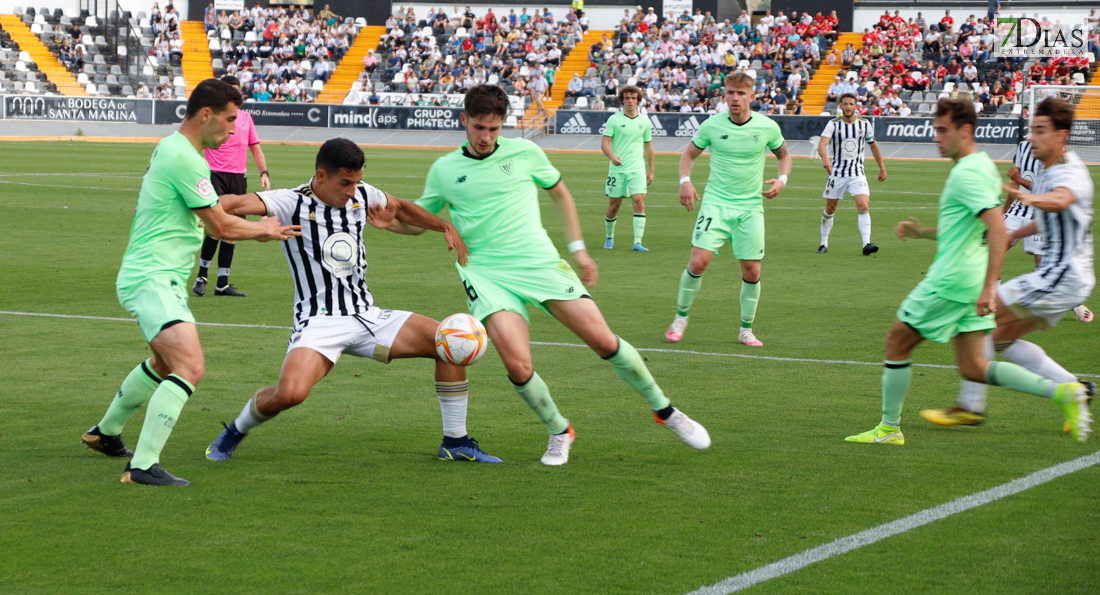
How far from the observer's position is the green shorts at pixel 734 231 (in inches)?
385

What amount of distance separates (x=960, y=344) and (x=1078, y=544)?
1745 millimetres

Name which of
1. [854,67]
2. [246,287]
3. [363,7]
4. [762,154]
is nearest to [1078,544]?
[762,154]

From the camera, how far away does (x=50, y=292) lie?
1165 cm

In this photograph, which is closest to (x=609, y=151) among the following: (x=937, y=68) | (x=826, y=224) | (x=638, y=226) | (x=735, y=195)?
(x=638, y=226)

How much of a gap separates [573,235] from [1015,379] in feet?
8.12

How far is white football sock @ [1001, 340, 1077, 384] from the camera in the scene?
21.6 feet

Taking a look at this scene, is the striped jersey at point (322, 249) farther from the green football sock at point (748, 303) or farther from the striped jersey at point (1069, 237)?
the green football sock at point (748, 303)

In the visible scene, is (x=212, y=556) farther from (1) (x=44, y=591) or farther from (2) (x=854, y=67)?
(2) (x=854, y=67)

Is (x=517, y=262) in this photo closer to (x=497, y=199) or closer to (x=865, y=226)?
(x=497, y=199)

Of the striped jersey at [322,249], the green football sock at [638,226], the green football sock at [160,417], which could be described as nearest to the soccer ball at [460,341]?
the striped jersey at [322,249]

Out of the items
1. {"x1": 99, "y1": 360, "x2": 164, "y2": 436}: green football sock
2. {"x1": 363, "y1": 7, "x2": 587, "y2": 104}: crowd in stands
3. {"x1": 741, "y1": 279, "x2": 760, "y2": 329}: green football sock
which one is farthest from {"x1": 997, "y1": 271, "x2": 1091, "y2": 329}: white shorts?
{"x1": 363, "y1": 7, "x2": 587, "y2": 104}: crowd in stands

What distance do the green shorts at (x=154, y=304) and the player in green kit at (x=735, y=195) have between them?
484 cm

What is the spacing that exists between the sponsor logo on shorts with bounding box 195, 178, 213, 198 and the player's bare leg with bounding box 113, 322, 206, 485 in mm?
611

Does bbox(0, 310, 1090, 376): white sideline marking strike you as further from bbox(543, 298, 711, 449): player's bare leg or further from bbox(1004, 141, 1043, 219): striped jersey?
bbox(1004, 141, 1043, 219): striped jersey
